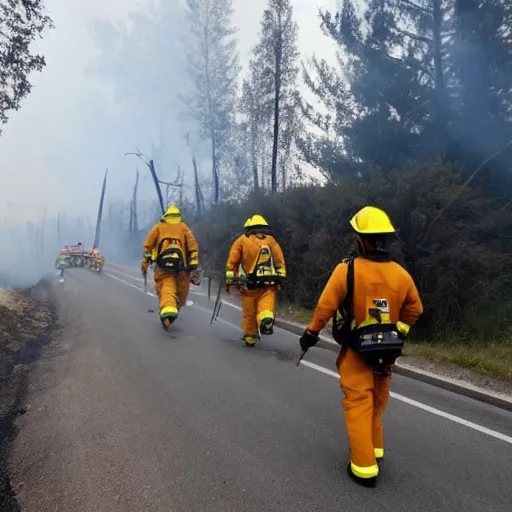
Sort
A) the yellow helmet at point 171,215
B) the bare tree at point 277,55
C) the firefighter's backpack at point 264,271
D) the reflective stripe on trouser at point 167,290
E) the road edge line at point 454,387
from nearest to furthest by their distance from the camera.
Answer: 1. the road edge line at point 454,387
2. the firefighter's backpack at point 264,271
3. the reflective stripe on trouser at point 167,290
4. the yellow helmet at point 171,215
5. the bare tree at point 277,55

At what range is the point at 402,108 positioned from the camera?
13.6 m

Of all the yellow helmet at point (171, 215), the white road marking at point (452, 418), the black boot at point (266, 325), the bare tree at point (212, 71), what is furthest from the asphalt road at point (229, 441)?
the bare tree at point (212, 71)

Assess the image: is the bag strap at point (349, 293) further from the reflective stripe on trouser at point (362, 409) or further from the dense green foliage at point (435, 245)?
the dense green foliage at point (435, 245)

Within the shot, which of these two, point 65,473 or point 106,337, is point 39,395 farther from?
point 106,337

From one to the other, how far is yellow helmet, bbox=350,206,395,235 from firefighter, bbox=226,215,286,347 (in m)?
4.02

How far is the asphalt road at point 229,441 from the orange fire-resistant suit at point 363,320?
294 millimetres

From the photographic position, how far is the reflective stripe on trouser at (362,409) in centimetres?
332

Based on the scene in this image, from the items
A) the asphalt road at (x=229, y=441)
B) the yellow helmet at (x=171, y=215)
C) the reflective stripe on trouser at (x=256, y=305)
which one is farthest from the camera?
the yellow helmet at (x=171, y=215)

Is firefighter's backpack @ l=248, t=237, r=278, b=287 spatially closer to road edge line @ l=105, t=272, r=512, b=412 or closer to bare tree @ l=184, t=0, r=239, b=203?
road edge line @ l=105, t=272, r=512, b=412

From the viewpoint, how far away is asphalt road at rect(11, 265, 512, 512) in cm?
318

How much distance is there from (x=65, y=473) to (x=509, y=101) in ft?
40.9

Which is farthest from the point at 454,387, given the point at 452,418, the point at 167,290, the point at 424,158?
the point at 424,158

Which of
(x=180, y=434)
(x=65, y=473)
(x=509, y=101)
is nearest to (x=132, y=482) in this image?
(x=65, y=473)

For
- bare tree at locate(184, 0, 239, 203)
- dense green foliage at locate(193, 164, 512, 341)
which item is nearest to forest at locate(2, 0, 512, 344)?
dense green foliage at locate(193, 164, 512, 341)
